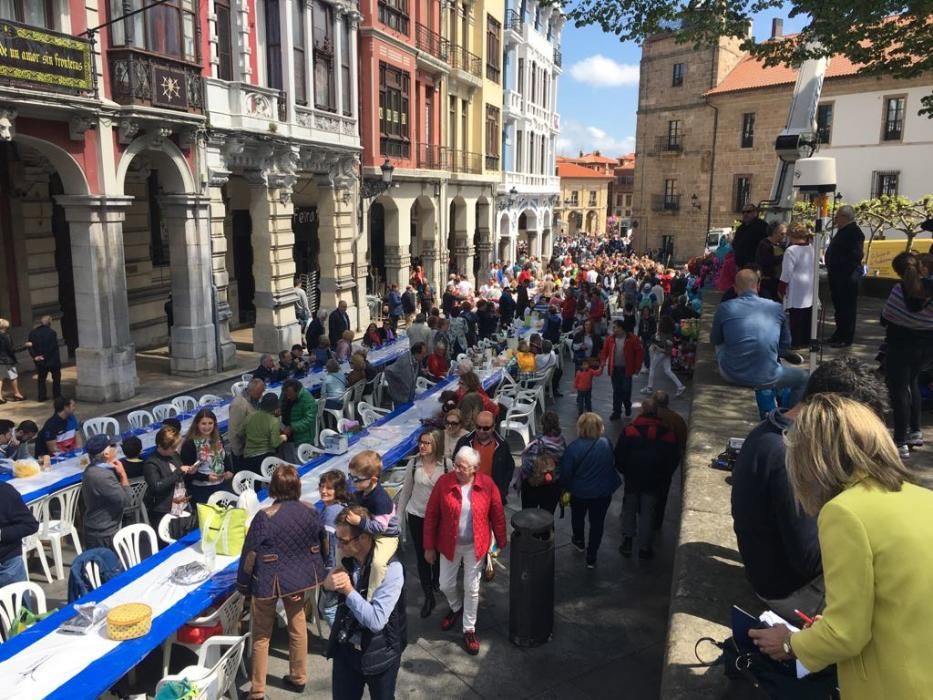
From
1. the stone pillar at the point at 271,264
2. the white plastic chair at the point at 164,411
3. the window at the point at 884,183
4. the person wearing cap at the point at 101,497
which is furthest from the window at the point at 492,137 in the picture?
the person wearing cap at the point at 101,497

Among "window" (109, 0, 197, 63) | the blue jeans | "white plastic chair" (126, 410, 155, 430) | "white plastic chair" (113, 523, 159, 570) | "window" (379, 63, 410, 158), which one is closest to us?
the blue jeans

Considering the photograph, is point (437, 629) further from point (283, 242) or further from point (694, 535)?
point (283, 242)

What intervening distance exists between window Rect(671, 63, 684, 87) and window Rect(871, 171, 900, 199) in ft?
49.5

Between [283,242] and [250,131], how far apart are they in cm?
300

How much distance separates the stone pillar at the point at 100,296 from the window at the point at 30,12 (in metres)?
2.83

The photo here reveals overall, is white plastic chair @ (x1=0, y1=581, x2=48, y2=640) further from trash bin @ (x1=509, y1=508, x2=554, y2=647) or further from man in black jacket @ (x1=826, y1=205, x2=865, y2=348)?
man in black jacket @ (x1=826, y1=205, x2=865, y2=348)

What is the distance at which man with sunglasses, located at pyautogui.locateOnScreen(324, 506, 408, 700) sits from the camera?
4.13m

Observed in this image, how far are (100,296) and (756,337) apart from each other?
1152 centimetres

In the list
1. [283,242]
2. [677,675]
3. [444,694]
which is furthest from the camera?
[283,242]

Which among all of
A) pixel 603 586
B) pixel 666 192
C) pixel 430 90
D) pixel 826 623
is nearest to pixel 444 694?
pixel 603 586

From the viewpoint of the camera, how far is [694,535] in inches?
192

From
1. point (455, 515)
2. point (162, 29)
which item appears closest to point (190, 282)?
point (162, 29)

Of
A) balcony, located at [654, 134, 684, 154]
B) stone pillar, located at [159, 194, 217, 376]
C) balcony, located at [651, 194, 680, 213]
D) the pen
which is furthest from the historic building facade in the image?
the pen

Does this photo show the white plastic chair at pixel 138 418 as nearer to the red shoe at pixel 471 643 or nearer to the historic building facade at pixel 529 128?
the red shoe at pixel 471 643
